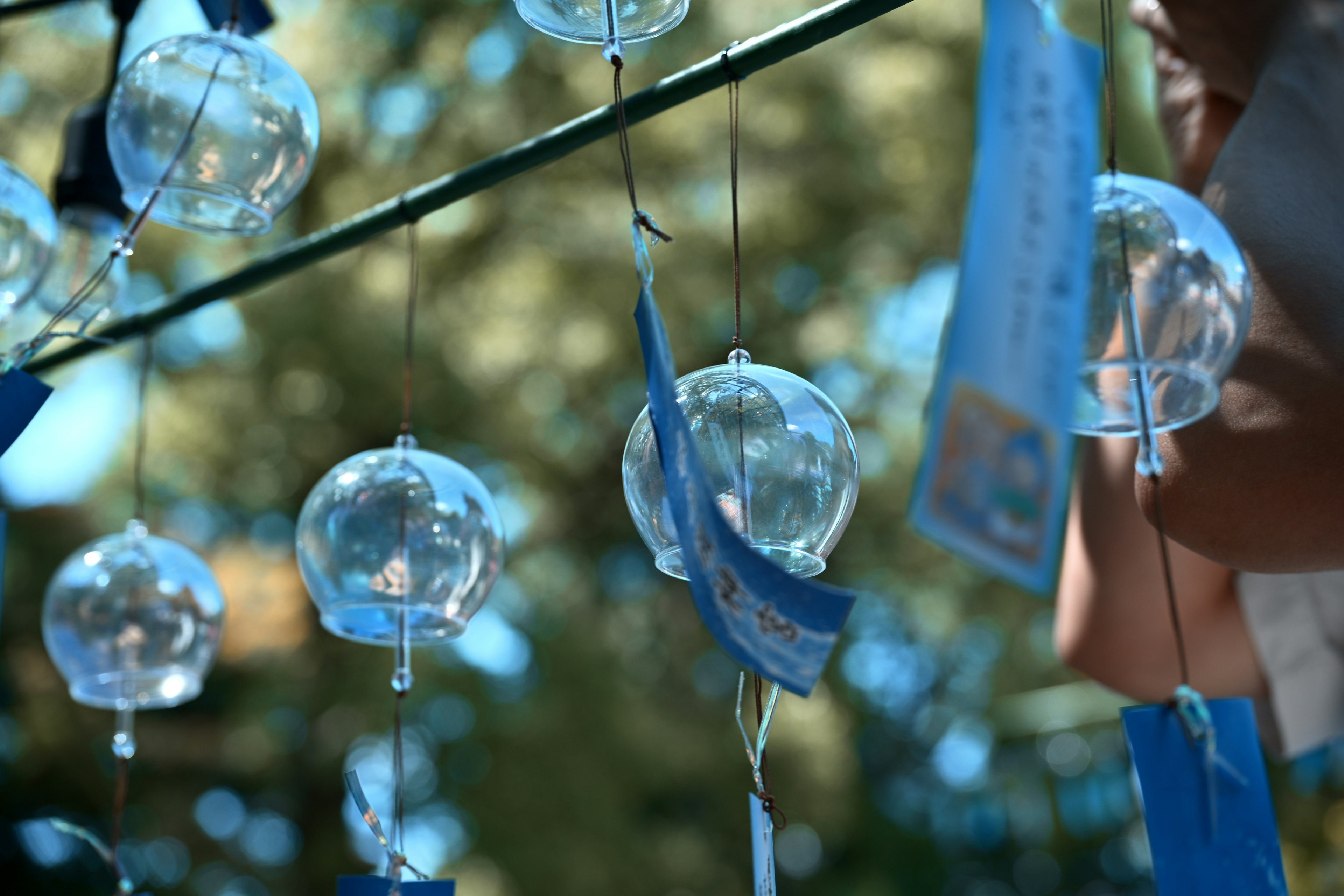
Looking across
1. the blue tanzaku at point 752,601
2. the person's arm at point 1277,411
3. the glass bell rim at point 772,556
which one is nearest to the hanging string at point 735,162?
the glass bell rim at point 772,556

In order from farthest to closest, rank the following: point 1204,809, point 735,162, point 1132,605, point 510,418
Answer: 1. point 510,418
2. point 1132,605
3. point 735,162
4. point 1204,809

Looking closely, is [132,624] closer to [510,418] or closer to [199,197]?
[199,197]

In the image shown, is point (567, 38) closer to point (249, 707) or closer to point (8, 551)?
point (249, 707)

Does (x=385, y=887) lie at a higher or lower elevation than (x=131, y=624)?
higher

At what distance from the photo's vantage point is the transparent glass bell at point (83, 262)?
169 cm

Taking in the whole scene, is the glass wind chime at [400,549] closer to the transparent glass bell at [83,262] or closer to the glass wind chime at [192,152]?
the glass wind chime at [192,152]

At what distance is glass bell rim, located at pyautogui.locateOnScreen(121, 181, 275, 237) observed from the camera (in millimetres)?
1367

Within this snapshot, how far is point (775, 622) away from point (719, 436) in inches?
12.5

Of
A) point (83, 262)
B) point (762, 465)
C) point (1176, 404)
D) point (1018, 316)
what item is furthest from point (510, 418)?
point (1018, 316)

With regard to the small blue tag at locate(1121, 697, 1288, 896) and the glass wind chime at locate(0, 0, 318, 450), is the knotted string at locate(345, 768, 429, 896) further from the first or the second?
the small blue tag at locate(1121, 697, 1288, 896)

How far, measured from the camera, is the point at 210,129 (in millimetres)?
1361

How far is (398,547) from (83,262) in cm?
78

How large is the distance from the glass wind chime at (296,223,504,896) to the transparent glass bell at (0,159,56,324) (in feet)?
1.32

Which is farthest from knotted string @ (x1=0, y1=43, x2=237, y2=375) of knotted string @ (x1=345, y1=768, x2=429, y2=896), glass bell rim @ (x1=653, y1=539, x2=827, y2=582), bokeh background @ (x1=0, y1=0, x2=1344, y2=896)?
bokeh background @ (x1=0, y1=0, x2=1344, y2=896)
